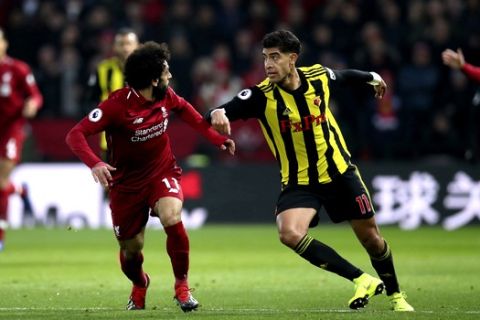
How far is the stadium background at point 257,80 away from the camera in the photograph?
19.9 metres

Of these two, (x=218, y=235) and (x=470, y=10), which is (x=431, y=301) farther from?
(x=470, y=10)

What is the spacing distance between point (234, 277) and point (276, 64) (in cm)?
379

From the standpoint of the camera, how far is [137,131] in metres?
8.98

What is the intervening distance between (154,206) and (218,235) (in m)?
9.33

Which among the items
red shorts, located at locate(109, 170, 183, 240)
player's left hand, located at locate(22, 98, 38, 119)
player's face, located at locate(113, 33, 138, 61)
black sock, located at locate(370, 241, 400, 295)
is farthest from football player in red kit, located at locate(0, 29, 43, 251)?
black sock, located at locate(370, 241, 400, 295)

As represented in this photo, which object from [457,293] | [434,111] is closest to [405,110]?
[434,111]

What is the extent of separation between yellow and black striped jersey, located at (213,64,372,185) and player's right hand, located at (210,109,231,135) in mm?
276

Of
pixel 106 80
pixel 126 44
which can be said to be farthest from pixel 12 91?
pixel 126 44

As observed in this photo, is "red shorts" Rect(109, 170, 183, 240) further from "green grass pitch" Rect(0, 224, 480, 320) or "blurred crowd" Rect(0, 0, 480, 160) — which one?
"blurred crowd" Rect(0, 0, 480, 160)

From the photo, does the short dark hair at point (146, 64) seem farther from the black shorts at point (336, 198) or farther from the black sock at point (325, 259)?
the black sock at point (325, 259)

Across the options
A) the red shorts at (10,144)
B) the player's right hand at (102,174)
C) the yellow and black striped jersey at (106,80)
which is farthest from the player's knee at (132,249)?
the red shorts at (10,144)

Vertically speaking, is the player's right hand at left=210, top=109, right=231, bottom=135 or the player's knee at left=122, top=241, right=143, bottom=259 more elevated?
the player's right hand at left=210, top=109, right=231, bottom=135

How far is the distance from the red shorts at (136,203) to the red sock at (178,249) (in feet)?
0.85

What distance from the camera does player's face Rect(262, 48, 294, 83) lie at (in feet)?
29.2
